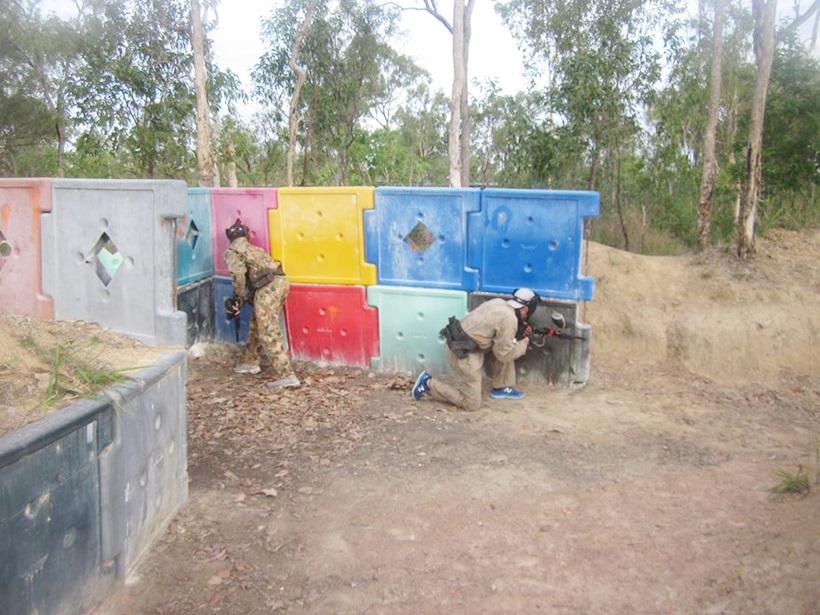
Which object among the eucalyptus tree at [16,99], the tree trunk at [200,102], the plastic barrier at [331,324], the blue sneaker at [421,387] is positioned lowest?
the blue sneaker at [421,387]

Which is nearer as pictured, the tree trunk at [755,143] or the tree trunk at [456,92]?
the tree trunk at [755,143]

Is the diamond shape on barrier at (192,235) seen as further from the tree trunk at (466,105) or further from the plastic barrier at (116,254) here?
the tree trunk at (466,105)

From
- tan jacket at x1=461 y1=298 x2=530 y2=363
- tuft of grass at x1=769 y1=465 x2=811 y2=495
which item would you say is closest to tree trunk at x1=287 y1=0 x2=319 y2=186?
tan jacket at x1=461 y1=298 x2=530 y2=363

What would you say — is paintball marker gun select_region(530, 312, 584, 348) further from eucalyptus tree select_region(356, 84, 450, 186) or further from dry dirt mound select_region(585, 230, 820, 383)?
eucalyptus tree select_region(356, 84, 450, 186)

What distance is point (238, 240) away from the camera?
764cm

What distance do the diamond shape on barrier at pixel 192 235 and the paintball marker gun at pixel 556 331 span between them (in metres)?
3.65

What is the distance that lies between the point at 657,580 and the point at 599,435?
8.10 feet

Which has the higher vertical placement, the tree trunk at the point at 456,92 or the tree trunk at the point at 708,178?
the tree trunk at the point at 456,92

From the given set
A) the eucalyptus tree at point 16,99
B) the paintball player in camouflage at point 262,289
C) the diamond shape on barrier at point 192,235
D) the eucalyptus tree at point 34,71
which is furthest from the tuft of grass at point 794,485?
the eucalyptus tree at point 16,99

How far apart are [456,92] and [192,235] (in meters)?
7.54

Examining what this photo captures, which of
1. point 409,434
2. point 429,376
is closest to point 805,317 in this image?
point 429,376

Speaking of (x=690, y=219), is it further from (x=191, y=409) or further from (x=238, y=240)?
(x=191, y=409)

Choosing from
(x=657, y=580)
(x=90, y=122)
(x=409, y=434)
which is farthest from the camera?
(x=90, y=122)

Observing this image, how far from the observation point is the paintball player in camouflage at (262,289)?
7461 millimetres
